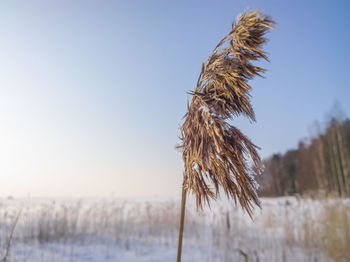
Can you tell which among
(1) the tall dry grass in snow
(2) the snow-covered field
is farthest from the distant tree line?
(1) the tall dry grass in snow

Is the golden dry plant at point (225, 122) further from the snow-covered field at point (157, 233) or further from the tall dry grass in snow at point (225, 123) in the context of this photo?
the snow-covered field at point (157, 233)

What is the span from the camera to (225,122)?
109 centimetres

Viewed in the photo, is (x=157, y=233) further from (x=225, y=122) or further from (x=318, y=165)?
(x=318, y=165)

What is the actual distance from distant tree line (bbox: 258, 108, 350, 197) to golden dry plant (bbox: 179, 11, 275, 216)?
47.8 feet

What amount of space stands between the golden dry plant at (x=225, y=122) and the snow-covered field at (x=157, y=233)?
3.83m

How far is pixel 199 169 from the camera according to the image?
3.64 ft

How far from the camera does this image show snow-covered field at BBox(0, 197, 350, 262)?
514 centimetres

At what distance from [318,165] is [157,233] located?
69.0 feet

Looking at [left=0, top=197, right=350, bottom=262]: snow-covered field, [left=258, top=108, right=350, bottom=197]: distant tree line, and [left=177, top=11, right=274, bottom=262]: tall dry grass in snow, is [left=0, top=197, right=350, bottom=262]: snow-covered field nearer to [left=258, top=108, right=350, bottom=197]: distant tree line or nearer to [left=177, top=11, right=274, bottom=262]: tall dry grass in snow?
[left=177, top=11, right=274, bottom=262]: tall dry grass in snow

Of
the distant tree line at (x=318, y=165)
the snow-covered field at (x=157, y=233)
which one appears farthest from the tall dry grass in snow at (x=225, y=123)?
the distant tree line at (x=318, y=165)

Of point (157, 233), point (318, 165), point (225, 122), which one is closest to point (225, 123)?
point (225, 122)

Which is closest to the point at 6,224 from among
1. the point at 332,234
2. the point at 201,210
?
the point at 201,210

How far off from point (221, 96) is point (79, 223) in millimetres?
6710

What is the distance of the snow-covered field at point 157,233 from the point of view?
514 centimetres
